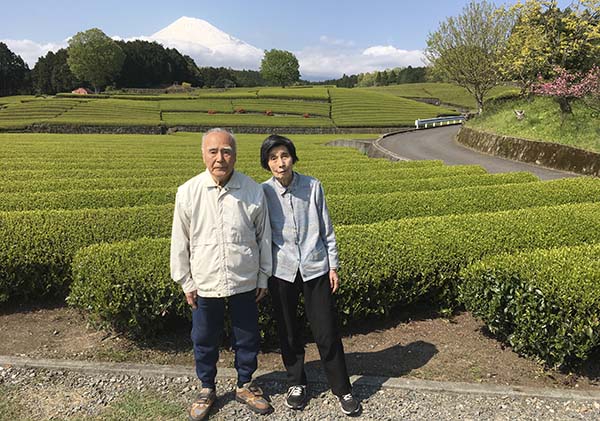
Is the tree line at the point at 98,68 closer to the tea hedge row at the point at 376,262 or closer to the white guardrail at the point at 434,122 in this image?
the white guardrail at the point at 434,122

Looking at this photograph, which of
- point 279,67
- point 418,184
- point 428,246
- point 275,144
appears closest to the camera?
point 275,144

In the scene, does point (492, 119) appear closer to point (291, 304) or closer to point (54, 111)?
point (291, 304)

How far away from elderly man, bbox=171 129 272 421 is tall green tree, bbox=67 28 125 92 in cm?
9302

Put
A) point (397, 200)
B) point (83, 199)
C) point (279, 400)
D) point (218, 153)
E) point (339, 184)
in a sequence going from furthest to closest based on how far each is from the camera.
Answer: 1. point (339, 184)
2. point (83, 199)
3. point (397, 200)
4. point (279, 400)
5. point (218, 153)

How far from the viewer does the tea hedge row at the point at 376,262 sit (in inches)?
173

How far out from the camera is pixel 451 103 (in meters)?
77.8

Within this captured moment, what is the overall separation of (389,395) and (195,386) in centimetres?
183

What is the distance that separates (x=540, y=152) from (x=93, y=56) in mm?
86314

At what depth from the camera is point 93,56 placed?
81688mm

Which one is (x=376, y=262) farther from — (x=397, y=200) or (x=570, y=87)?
(x=570, y=87)

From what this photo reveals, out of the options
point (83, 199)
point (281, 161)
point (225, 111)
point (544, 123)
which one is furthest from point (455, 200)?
point (225, 111)

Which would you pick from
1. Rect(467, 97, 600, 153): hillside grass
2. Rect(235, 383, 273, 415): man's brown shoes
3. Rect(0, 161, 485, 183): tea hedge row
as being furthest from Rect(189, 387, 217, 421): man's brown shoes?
Rect(467, 97, 600, 153): hillside grass

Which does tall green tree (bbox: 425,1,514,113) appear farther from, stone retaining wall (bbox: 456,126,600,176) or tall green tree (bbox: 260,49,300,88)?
tall green tree (bbox: 260,49,300,88)

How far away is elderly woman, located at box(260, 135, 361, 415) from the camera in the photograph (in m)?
3.49
